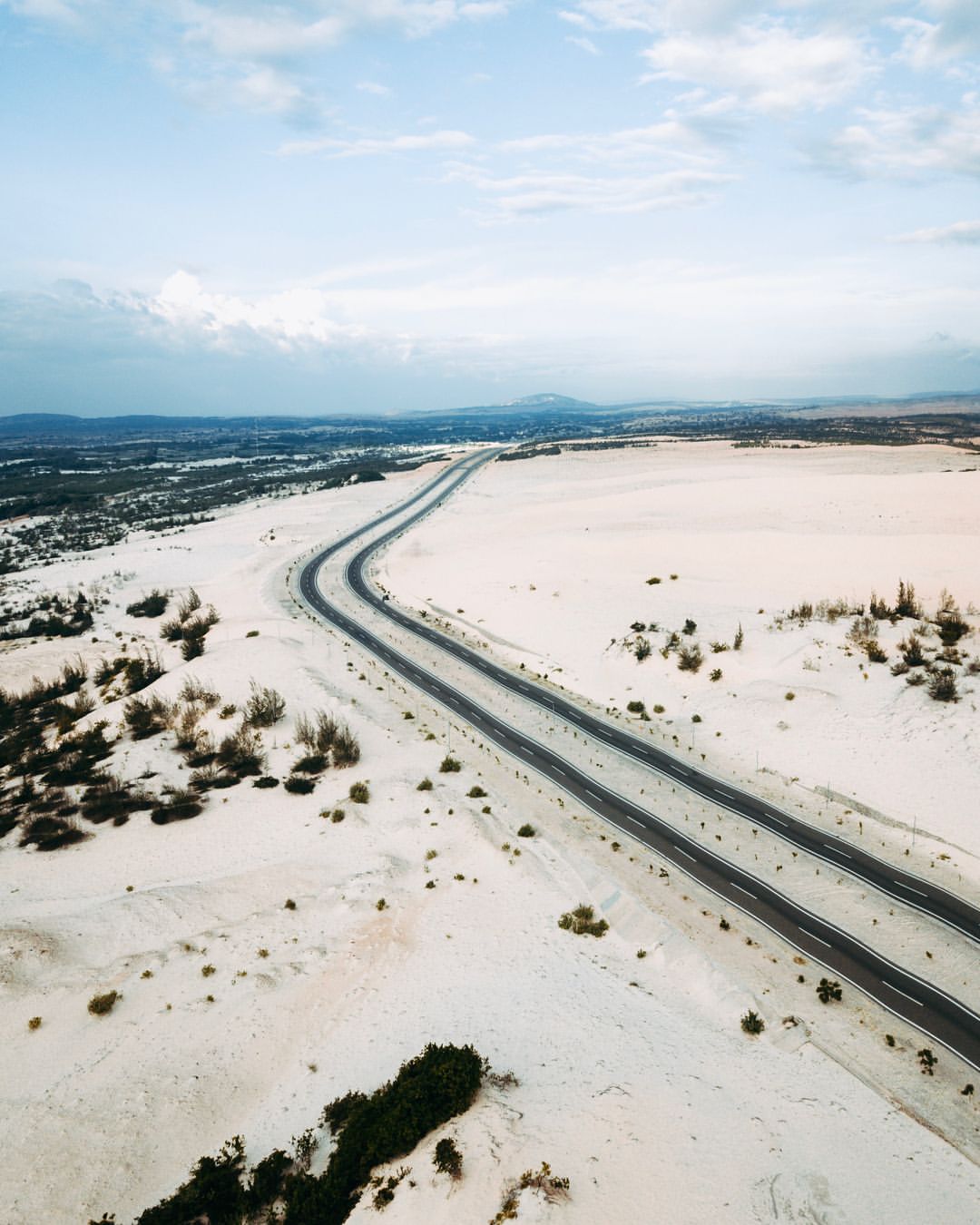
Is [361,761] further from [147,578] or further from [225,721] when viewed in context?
[147,578]

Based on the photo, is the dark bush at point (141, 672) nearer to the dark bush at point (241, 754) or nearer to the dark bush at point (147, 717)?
the dark bush at point (147, 717)

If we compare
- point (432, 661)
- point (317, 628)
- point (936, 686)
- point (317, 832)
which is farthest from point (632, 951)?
point (317, 628)

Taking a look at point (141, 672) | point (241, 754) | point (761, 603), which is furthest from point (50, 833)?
point (761, 603)

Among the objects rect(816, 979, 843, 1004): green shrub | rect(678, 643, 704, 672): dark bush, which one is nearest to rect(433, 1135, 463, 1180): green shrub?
rect(816, 979, 843, 1004): green shrub

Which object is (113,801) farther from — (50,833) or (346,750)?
(346,750)

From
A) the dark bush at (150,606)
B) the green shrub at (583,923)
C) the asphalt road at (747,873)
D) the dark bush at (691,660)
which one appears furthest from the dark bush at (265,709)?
the dark bush at (150,606)
